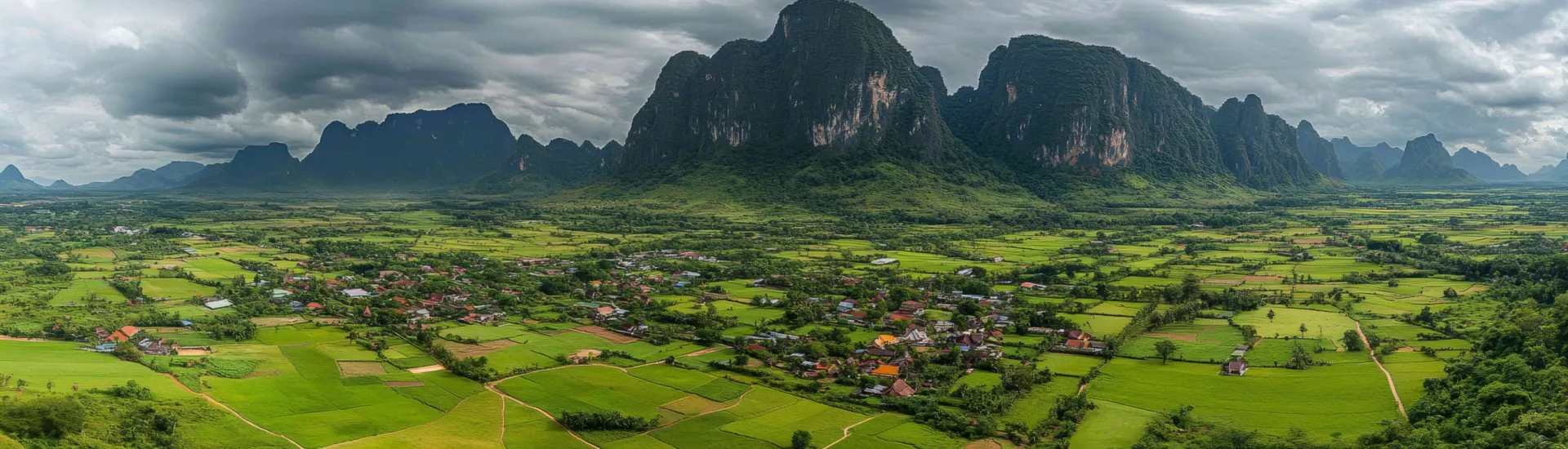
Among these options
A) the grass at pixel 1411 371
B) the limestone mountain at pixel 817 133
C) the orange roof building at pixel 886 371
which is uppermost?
the limestone mountain at pixel 817 133

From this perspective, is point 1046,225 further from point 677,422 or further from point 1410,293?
point 677,422

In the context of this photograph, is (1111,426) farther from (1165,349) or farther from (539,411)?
(539,411)

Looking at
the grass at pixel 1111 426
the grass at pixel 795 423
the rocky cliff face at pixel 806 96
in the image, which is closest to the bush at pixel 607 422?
the grass at pixel 795 423

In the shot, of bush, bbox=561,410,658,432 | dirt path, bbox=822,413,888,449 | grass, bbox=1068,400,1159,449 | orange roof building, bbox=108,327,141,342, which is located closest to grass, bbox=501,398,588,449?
bush, bbox=561,410,658,432

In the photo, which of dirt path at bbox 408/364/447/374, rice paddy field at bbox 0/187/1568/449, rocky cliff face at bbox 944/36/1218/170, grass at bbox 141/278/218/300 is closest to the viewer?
rice paddy field at bbox 0/187/1568/449

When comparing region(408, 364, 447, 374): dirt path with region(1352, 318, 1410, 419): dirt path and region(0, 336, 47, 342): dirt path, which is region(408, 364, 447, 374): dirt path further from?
region(1352, 318, 1410, 419): dirt path

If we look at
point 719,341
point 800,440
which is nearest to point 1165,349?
point 800,440

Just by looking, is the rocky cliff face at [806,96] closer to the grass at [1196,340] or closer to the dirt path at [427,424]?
the grass at [1196,340]
